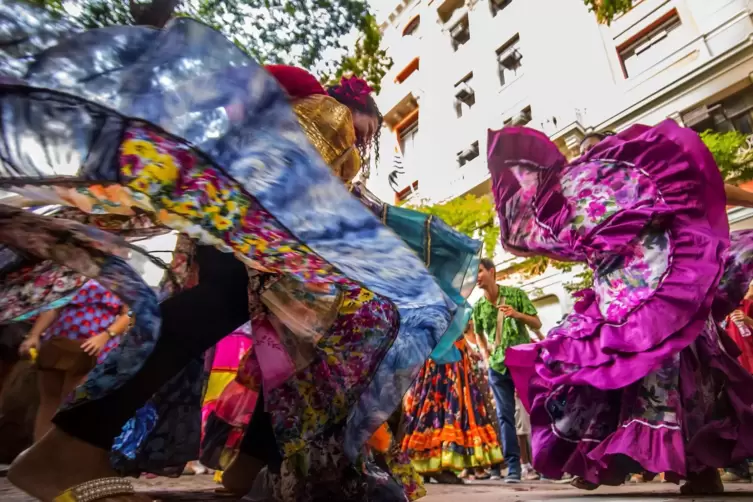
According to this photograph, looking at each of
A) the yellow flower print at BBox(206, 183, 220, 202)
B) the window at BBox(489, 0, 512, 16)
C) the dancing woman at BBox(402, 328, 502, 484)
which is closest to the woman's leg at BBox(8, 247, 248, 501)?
the yellow flower print at BBox(206, 183, 220, 202)

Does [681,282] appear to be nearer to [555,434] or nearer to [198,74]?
[555,434]

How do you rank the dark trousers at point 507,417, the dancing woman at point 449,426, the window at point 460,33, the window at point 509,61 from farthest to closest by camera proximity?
the window at point 460,33 → the window at point 509,61 → the dancing woman at point 449,426 → the dark trousers at point 507,417

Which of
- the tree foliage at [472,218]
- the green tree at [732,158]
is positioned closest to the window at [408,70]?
the tree foliage at [472,218]

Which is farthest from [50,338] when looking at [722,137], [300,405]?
[722,137]

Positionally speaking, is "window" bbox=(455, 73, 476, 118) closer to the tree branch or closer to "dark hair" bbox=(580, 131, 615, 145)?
"dark hair" bbox=(580, 131, 615, 145)

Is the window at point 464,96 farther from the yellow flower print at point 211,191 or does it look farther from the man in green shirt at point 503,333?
the yellow flower print at point 211,191

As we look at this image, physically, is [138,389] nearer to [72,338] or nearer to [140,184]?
[140,184]

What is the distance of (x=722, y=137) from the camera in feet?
20.4

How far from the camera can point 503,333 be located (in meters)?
4.28

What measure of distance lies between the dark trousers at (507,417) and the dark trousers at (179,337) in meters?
3.12

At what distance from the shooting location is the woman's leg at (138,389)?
36.4 inches

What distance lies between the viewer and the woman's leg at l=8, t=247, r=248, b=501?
926 millimetres

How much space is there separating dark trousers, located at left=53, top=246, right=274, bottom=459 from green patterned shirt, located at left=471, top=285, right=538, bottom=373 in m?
3.29

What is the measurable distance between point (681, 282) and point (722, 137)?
19.1ft
